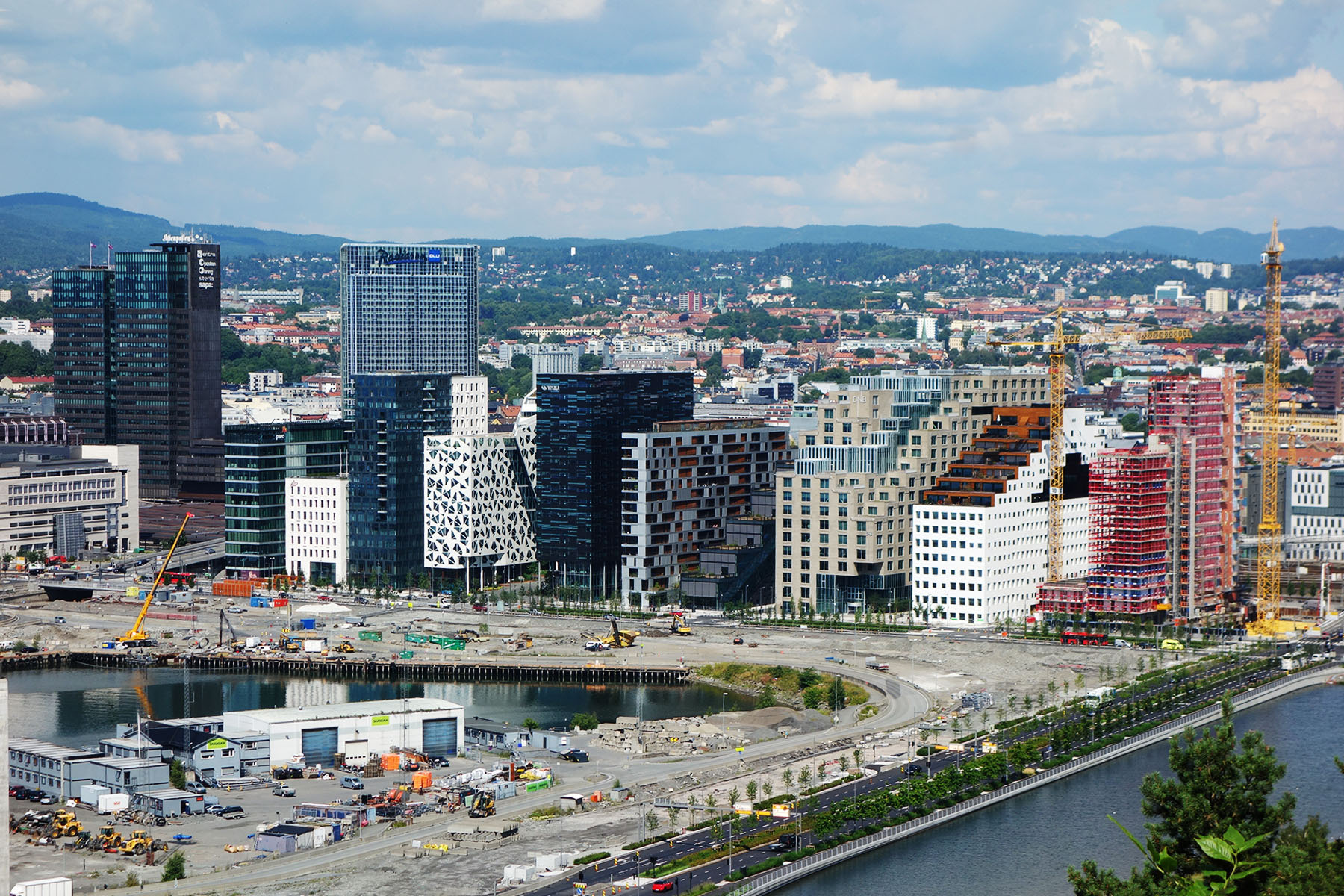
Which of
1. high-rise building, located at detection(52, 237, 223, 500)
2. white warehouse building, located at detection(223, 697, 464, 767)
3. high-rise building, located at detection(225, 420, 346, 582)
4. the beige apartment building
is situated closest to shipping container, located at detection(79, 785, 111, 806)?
white warehouse building, located at detection(223, 697, 464, 767)

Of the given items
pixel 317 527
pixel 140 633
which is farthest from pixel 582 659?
pixel 317 527

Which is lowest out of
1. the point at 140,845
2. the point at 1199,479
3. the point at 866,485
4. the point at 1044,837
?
the point at 1044,837

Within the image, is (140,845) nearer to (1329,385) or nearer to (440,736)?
(440,736)

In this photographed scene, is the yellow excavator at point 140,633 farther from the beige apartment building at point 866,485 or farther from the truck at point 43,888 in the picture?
the truck at point 43,888

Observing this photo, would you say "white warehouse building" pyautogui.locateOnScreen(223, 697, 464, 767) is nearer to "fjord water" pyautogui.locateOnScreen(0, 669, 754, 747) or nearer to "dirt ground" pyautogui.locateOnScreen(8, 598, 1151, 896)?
"dirt ground" pyautogui.locateOnScreen(8, 598, 1151, 896)

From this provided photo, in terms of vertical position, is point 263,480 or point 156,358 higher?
point 156,358

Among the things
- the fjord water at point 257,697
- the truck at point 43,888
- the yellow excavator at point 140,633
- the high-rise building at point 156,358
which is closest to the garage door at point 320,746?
the fjord water at point 257,697
